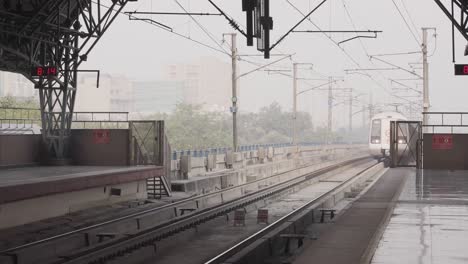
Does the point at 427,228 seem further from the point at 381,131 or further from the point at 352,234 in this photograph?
the point at 381,131

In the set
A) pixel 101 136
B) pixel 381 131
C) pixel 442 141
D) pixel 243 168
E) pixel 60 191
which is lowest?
pixel 243 168

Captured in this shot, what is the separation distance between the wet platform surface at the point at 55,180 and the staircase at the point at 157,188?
1.46 meters

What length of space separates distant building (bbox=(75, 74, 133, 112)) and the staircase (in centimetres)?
8503

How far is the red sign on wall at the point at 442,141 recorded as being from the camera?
32750 mm

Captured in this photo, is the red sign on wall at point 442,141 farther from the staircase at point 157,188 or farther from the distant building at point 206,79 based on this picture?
the distant building at point 206,79

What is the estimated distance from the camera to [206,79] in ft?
497

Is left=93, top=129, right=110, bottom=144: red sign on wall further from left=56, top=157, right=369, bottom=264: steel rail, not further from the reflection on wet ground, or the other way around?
the reflection on wet ground

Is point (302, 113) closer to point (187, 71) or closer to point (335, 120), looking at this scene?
point (335, 120)

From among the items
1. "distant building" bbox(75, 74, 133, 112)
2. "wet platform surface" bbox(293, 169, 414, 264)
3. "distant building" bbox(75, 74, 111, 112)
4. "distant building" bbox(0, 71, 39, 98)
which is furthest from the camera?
"distant building" bbox(0, 71, 39, 98)

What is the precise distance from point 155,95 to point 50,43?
379 ft

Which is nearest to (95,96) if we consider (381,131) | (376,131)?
(376,131)

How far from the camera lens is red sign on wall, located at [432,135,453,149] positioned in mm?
32750

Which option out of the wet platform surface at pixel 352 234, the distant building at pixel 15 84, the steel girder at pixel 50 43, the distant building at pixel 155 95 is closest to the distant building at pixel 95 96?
the distant building at pixel 15 84

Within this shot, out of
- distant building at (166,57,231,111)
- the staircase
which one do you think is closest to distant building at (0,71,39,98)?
distant building at (166,57,231,111)
